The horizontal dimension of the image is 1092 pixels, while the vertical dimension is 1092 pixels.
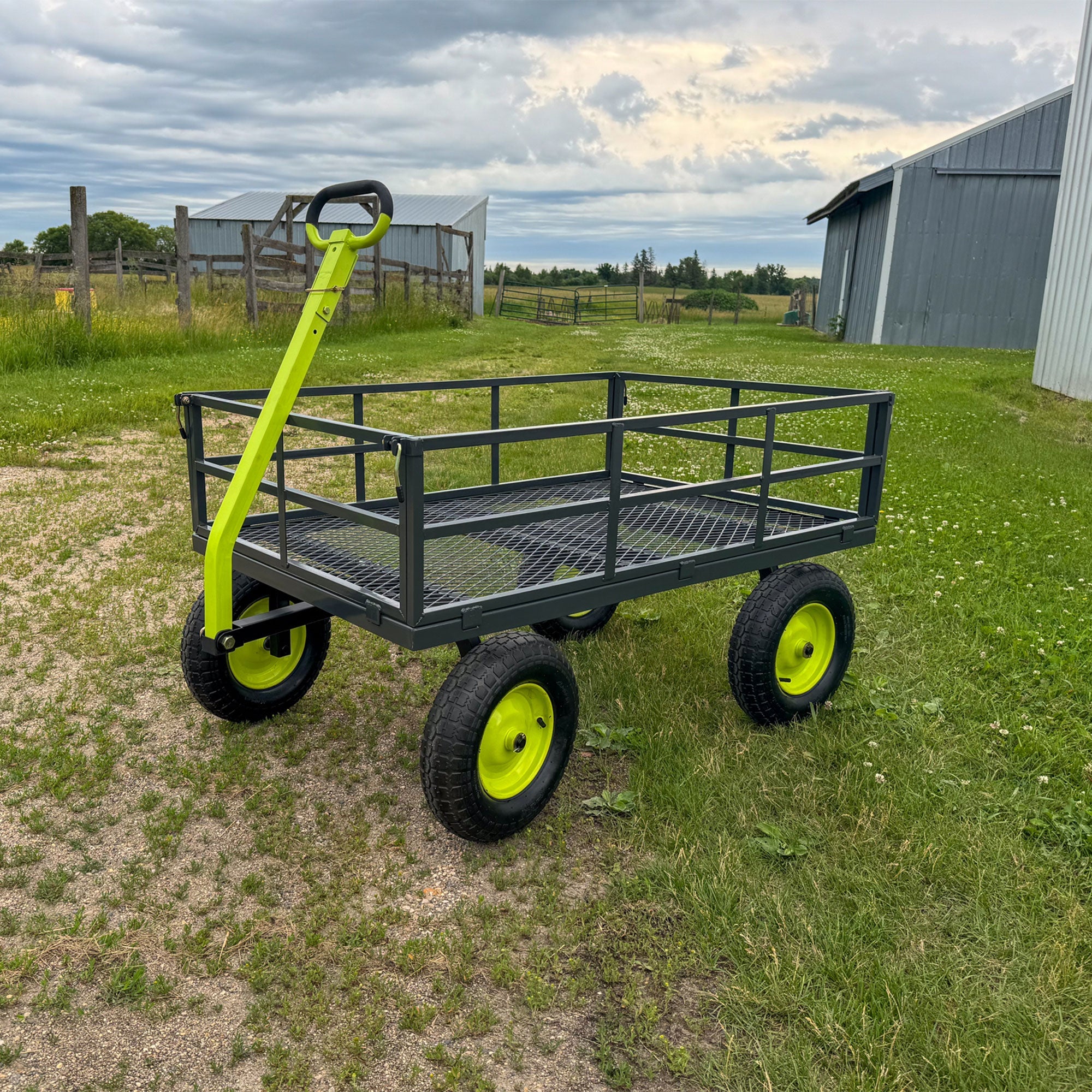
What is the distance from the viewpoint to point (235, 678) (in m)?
4.12

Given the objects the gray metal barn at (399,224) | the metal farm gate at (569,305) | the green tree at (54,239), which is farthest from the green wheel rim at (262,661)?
the green tree at (54,239)

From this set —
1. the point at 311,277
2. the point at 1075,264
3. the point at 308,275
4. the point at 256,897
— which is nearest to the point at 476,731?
the point at 256,897

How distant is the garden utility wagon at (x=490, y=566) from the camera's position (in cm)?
315

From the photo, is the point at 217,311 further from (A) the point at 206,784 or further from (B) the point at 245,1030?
(B) the point at 245,1030

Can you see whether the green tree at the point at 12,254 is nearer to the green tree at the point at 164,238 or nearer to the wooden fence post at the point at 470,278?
the wooden fence post at the point at 470,278

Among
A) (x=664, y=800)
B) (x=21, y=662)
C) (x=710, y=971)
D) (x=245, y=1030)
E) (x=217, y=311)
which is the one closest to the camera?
(x=245, y=1030)

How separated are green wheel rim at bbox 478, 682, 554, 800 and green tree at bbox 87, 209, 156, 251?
67.4m

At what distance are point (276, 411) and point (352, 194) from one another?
0.98 metres

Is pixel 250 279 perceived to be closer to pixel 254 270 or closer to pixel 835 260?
pixel 254 270

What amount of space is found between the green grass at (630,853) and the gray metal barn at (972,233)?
18915mm

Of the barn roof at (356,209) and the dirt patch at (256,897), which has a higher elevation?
the barn roof at (356,209)

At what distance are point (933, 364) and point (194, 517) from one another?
17.7 metres

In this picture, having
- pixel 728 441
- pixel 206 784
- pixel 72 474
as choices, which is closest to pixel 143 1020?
pixel 206 784

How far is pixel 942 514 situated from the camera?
24.9 feet
